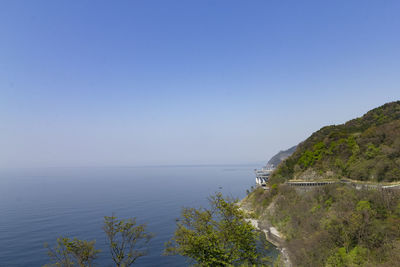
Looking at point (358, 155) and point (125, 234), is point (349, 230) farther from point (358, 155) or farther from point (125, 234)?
point (358, 155)

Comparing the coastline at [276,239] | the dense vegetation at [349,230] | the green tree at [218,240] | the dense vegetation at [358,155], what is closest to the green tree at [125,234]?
the green tree at [218,240]

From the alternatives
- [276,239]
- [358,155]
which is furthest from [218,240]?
[358,155]

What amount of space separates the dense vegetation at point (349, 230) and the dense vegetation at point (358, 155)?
1076 centimetres

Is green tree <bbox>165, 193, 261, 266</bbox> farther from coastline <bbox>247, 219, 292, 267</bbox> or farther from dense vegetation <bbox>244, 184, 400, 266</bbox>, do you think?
coastline <bbox>247, 219, 292, 267</bbox>

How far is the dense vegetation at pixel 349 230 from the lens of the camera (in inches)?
1250

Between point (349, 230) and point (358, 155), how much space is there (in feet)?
149

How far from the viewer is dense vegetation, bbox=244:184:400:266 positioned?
31750 millimetres

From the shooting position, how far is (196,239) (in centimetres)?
2670

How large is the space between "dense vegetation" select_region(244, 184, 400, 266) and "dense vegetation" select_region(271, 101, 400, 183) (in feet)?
35.3

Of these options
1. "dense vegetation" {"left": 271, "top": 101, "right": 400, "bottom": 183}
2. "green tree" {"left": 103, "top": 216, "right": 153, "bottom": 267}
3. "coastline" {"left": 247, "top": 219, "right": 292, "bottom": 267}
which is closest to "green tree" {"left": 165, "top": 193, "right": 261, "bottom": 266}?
"green tree" {"left": 103, "top": 216, "right": 153, "bottom": 267}

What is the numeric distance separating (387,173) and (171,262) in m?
59.2

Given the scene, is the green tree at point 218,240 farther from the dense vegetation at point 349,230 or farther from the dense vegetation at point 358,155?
the dense vegetation at point 358,155

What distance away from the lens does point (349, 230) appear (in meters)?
36.5

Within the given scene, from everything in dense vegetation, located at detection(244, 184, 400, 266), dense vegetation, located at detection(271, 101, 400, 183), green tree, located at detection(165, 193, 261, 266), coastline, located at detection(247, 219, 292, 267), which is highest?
dense vegetation, located at detection(271, 101, 400, 183)
